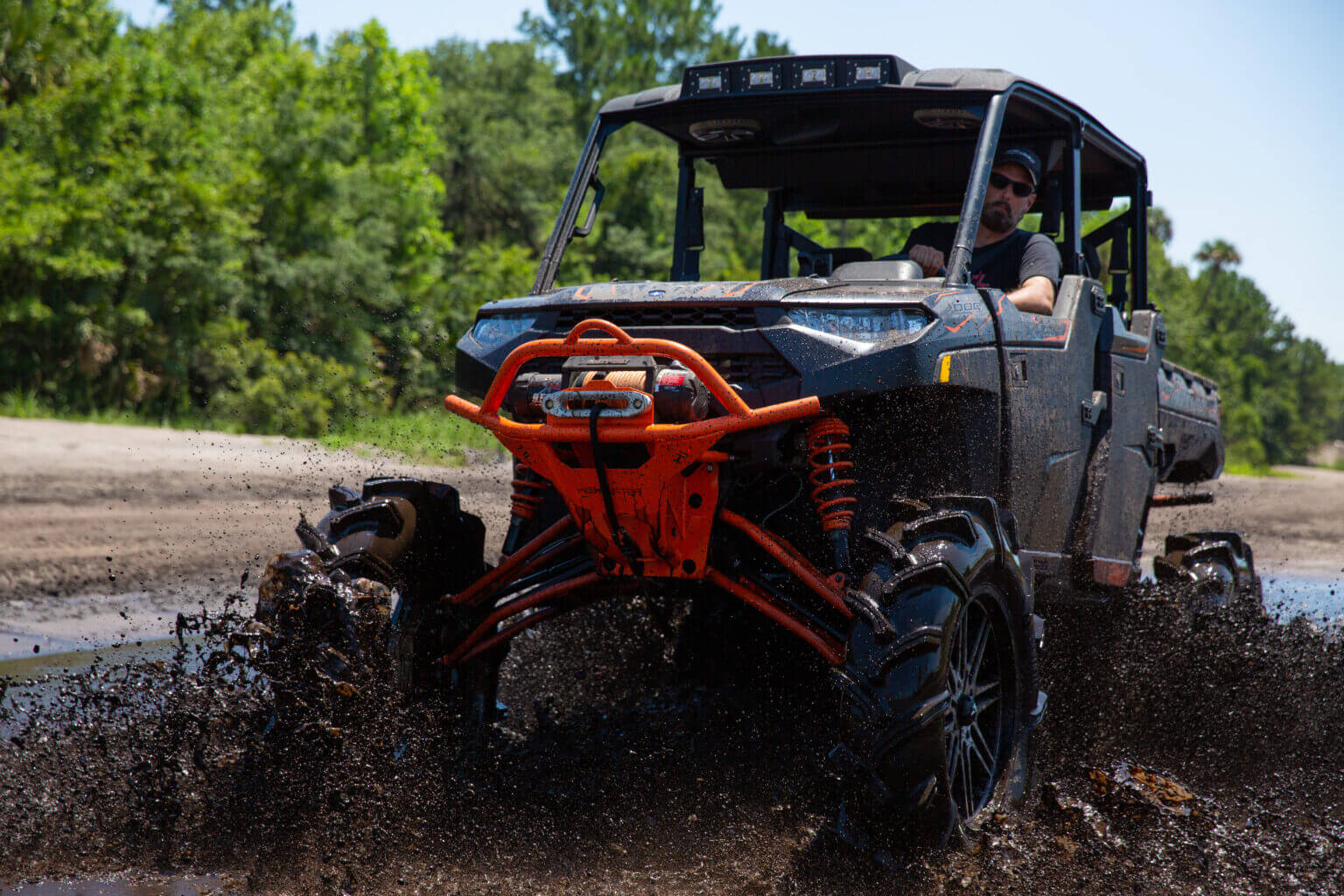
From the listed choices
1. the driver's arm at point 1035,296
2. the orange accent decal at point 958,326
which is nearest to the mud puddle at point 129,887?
the orange accent decal at point 958,326

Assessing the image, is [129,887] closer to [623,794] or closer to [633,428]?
[623,794]

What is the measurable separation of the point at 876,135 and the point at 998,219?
0.67 meters

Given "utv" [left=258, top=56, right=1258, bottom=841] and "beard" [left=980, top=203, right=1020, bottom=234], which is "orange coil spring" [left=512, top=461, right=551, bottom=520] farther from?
"beard" [left=980, top=203, right=1020, bottom=234]

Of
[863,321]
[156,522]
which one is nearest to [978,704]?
[863,321]

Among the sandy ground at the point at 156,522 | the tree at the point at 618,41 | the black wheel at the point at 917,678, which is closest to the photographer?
the black wheel at the point at 917,678

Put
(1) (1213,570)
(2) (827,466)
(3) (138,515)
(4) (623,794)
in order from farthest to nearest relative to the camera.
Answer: (3) (138,515), (1) (1213,570), (4) (623,794), (2) (827,466)

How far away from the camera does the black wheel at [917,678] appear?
4043 millimetres

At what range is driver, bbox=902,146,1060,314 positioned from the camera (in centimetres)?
572

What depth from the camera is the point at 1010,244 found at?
5906 millimetres

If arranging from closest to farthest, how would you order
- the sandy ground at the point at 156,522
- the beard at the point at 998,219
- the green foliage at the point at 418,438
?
1. the beard at the point at 998,219
2. the green foliage at the point at 418,438
3. the sandy ground at the point at 156,522

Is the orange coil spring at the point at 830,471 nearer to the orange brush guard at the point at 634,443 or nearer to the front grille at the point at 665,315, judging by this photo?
the orange brush guard at the point at 634,443

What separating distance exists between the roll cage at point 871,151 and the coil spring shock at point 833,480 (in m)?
0.75

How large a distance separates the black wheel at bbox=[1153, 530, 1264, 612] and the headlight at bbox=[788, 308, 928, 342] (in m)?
3.90

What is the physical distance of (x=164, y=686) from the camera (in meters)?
4.98
